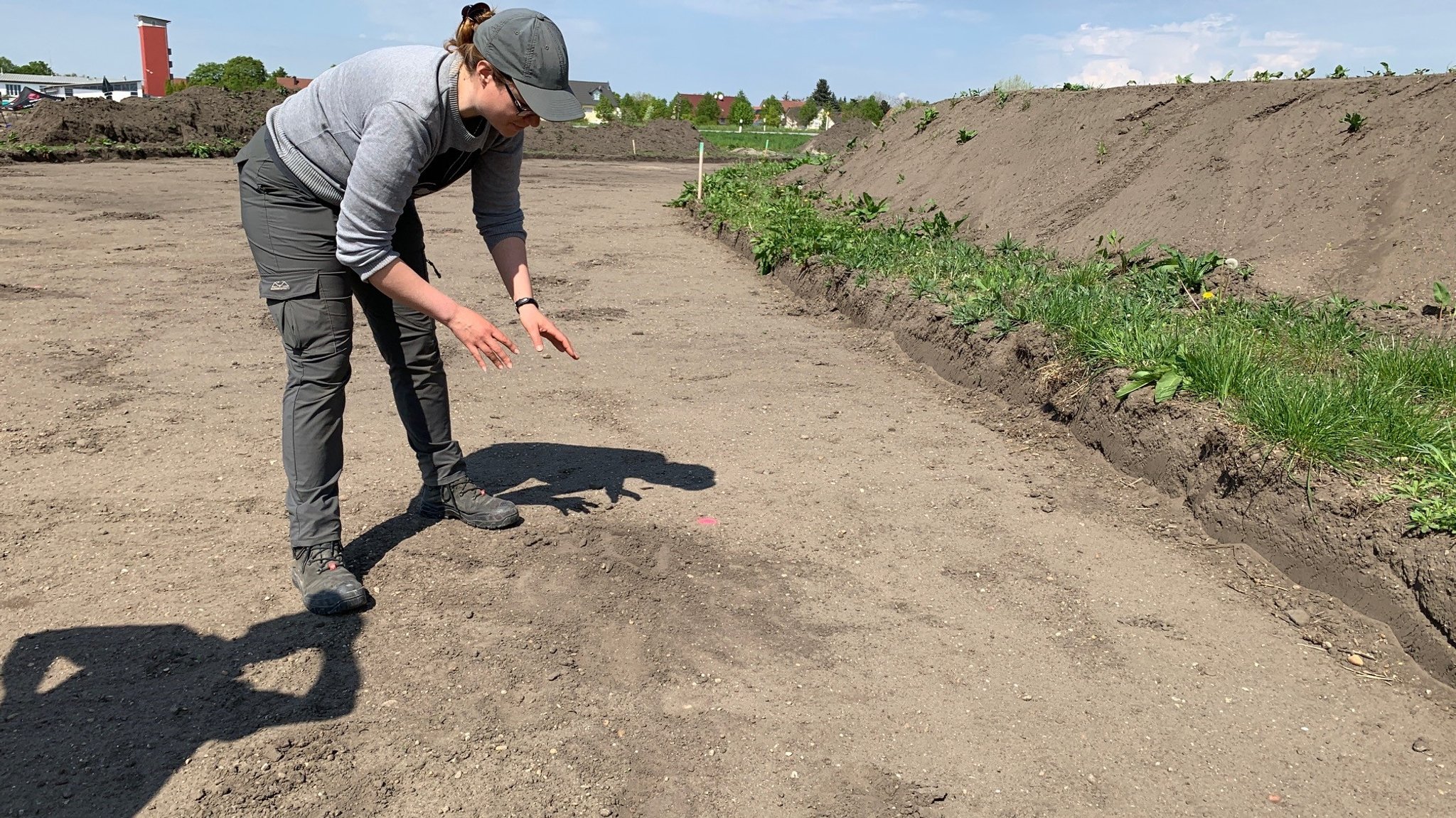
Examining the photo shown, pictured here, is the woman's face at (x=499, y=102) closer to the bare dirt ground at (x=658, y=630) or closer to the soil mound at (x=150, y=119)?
the bare dirt ground at (x=658, y=630)

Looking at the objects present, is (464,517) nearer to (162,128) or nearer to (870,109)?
(162,128)

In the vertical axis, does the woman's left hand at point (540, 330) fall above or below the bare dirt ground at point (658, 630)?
above

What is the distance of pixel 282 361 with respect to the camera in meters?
5.98

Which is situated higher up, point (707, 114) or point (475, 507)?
point (707, 114)

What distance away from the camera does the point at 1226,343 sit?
457 centimetres

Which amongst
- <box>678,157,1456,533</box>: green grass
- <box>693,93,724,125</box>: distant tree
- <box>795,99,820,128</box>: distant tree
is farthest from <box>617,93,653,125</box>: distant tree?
<box>678,157,1456,533</box>: green grass

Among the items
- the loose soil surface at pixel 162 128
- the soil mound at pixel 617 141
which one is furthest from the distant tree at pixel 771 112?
the loose soil surface at pixel 162 128

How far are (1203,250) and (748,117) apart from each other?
70.4 meters

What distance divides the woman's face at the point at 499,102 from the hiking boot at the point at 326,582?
4.87ft

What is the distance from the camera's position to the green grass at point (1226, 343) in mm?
3611

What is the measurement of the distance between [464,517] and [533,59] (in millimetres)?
1828

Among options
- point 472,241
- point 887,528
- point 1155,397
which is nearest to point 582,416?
point 887,528

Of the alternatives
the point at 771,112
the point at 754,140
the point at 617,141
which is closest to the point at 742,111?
the point at 771,112

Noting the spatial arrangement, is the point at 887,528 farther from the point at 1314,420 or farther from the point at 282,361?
the point at 282,361
